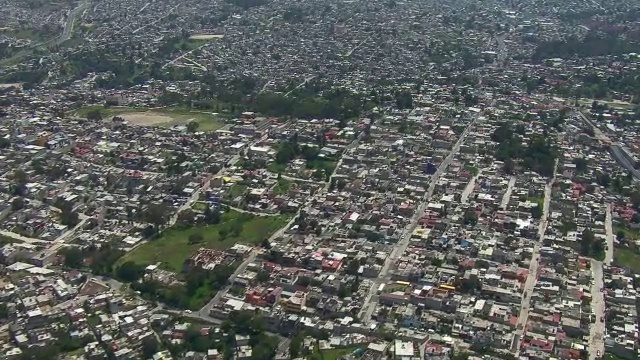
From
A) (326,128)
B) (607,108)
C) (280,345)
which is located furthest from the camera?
(607,108)

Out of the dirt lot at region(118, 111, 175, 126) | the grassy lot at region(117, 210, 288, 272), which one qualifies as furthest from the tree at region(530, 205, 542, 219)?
the dirt lot at region(118, 111, 175, 126)

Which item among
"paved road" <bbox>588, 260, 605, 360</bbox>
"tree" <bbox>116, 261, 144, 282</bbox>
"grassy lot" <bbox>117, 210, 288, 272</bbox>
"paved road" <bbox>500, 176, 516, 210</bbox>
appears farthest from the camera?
"paved road" <bbox>500, 176, 516, 210</bbox>

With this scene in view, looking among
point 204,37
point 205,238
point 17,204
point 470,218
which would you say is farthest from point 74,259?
point 204,37

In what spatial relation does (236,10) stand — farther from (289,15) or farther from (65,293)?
(65,293)

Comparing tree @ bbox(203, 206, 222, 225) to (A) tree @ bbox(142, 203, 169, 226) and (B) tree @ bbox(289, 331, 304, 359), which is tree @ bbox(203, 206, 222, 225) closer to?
(A) tree @ bbox(142, 203, 169, 226)

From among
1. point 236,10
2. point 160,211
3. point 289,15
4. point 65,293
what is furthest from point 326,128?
point 236,10

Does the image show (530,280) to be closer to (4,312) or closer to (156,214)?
(156,214)
